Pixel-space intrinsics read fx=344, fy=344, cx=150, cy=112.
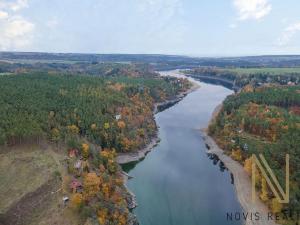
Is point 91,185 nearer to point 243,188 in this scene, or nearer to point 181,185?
point 181,185

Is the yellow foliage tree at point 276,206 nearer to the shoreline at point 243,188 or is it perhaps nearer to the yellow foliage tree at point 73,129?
the shoreline at point 243,188

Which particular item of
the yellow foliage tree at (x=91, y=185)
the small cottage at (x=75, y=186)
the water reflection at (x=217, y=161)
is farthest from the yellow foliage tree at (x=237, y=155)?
the small cottage at (x=75, y=186)

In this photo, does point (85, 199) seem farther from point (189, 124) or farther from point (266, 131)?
point (189, 124)

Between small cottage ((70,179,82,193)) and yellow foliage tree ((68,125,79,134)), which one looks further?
yellow foliage tree ((68,125,79,134))

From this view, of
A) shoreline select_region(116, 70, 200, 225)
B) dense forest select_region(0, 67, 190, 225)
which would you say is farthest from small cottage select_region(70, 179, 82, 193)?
shoreline select_region(116, 70, 200, 225)

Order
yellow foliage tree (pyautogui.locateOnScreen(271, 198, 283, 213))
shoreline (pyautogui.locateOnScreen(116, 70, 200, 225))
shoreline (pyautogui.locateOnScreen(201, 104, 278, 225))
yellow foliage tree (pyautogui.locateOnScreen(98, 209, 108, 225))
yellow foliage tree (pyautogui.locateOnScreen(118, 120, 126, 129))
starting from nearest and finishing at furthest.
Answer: yellow foliage tree (pyautogui.locateOnScreen(98, 209, 108, 225)) < yellow foliage tree (pyautogui.locateOnScreen(271, 198, 283, 213)) < shoreline (pyautogui.locateOnScreen(201, 104, 278, 225)) < shoreline (pyautogui.locateOnScreen(116, 70, 200, 225)) < yellow foliage tree (pyautogui.locateOnScreen(118, 120, 126, 129))

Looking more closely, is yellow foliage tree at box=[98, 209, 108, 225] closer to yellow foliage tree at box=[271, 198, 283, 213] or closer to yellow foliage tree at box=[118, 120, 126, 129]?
yellow foliage tree at box=[271, 198, 283, 213]
